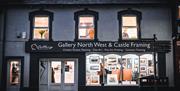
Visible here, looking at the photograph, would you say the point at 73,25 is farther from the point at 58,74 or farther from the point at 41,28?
the point at 58,74

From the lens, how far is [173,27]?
22281 mm

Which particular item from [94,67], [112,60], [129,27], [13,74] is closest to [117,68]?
[112,60]

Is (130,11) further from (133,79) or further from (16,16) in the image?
(16,16)

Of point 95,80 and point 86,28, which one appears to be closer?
point 95,80

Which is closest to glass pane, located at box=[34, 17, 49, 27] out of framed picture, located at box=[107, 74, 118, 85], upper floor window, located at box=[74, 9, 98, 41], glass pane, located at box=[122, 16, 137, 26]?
upper floor window, located at box=[74, 9, 98, 41]

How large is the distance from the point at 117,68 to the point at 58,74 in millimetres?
4094

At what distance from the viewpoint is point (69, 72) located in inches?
901

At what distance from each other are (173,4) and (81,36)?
6.61 m

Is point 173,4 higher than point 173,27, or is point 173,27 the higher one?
Answer: point 173,4

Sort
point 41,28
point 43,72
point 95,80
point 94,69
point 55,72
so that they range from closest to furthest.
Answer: point 95,80, point 94,69, point 43,72, point 55,72, point 41,28

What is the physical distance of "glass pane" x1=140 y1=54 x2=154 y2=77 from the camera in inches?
884

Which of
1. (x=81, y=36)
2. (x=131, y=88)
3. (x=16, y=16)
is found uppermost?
(x=16, y=16)

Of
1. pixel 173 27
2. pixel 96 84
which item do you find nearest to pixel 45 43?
pixel 96 84

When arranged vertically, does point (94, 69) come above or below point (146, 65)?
below
